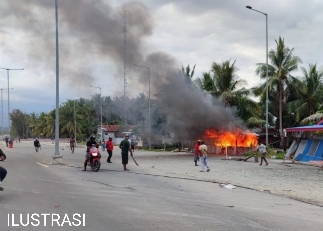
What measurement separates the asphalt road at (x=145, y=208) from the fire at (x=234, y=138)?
20916 mm

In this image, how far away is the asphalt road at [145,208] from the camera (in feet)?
21.1

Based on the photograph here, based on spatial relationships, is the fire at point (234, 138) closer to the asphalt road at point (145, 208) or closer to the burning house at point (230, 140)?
the burning house at point (230, 140)

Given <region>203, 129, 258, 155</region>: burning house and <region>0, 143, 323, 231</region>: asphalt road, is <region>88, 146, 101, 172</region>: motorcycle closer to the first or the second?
<region>0, 143, 323, 231</region>: asphalt road

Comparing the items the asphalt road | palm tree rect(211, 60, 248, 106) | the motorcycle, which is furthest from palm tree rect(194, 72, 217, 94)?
the asphalt road

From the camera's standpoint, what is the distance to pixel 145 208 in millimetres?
7859

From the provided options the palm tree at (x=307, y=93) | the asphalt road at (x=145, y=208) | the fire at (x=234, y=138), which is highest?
the palm tree at (x=307, y=93)

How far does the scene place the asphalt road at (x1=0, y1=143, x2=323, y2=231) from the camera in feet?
21.1

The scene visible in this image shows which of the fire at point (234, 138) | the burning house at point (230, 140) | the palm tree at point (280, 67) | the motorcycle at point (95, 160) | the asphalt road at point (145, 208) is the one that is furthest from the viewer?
the palm tree at point (280, 67)

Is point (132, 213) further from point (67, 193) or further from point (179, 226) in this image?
point (67, 193)

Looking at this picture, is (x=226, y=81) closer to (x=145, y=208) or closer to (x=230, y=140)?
(x=230, y=140)

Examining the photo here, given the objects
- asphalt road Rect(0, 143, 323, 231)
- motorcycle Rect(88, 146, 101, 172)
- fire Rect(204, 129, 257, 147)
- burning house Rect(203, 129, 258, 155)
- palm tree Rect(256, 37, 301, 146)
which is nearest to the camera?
asphalt road Rect(0, 143, 323, 231)

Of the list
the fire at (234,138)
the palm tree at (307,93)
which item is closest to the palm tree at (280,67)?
the palm tree at (307,93)

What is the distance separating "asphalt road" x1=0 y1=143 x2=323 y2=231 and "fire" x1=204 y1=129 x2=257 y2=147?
20916 millimetres

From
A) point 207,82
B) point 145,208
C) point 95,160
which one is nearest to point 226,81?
point 207,82
